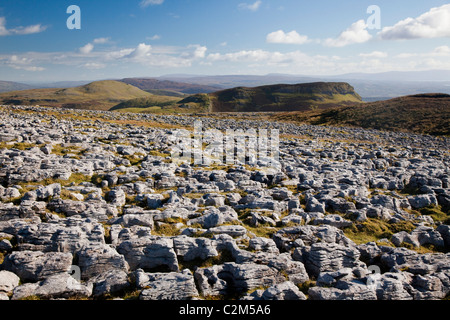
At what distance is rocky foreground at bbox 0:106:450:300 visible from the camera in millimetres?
10938

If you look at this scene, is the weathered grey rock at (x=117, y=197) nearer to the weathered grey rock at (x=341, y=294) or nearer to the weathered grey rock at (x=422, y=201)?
the weathered grey rock at (x=341, y=294)

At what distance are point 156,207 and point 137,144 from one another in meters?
20.3

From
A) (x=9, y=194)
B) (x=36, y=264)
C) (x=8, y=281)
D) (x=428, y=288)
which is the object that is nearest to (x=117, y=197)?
(x=9, y=194)

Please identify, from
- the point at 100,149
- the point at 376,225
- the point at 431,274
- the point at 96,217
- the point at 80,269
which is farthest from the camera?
the point at 100,149

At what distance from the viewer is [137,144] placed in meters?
36.1

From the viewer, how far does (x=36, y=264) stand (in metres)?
11.0

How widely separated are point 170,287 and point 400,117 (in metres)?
104

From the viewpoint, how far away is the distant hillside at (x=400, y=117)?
3088 inches

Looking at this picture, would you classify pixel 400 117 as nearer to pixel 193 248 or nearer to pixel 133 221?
pixel 193 248

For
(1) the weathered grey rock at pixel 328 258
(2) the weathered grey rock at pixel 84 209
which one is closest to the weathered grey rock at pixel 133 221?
(2) the weathered grey rock at pixel 84 209
